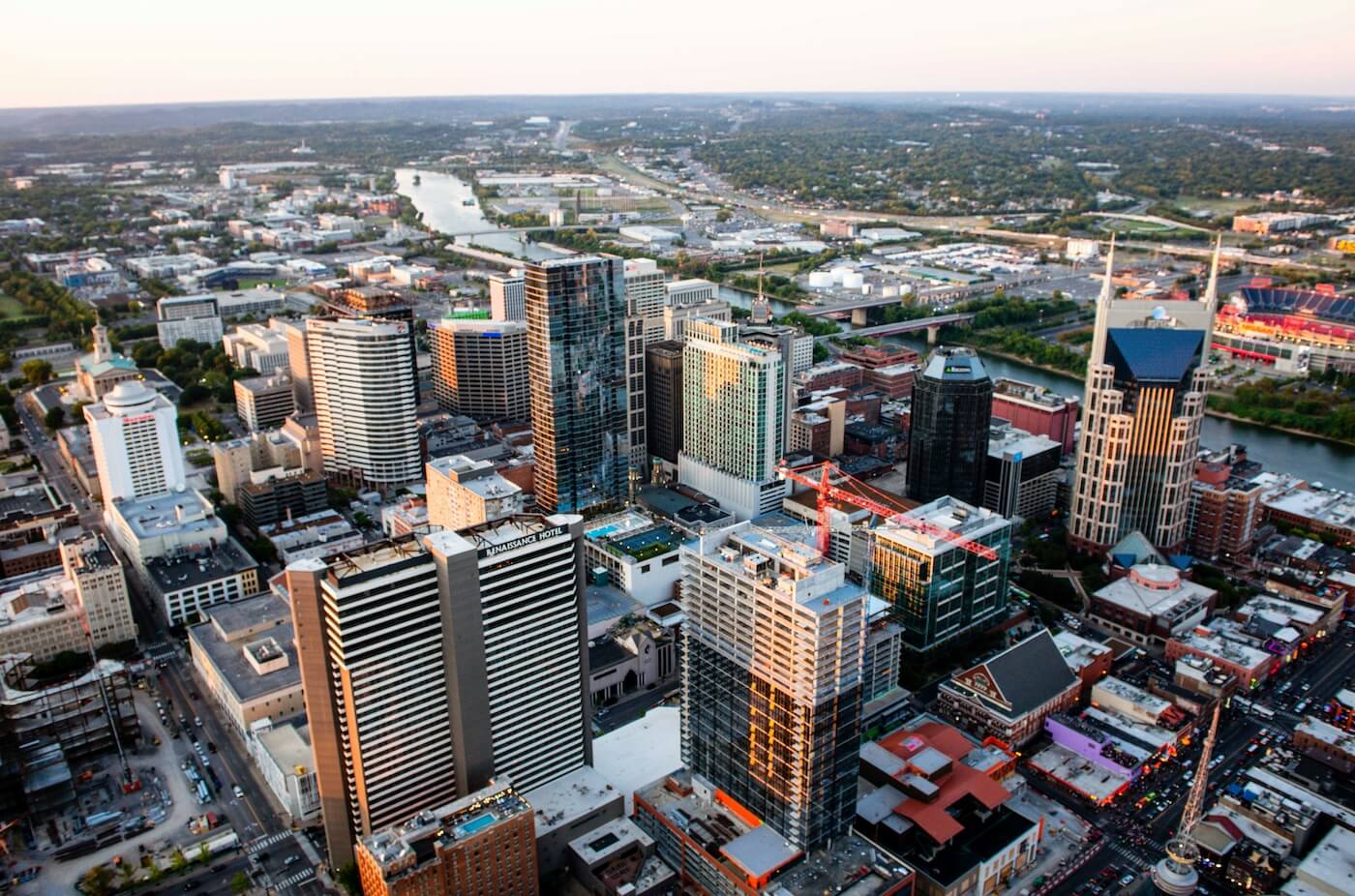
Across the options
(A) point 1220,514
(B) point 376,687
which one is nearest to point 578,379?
(B) point 376,687

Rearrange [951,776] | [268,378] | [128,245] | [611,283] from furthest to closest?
1. [128,245]
2. [268,378]
3. [611,283]
4. [951,776]

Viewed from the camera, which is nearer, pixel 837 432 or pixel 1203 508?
pixel 1203 508

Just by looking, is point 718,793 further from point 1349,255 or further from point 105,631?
point 1349,255

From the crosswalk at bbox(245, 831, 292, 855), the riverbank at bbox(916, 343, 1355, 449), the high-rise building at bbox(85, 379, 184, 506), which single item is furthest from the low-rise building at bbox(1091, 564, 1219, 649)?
the high-rise building at bbox(85, 379, 184, 506)

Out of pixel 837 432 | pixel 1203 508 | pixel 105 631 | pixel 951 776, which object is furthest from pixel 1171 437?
pixel 105 631

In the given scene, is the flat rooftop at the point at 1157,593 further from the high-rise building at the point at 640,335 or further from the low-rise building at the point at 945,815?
the high-rise building at the point at 640,335

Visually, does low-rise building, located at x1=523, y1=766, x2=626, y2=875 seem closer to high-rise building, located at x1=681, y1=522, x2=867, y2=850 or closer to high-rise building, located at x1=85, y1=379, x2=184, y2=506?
high-rise building, located at x1=681, y1=522, x2=867, y2=850
